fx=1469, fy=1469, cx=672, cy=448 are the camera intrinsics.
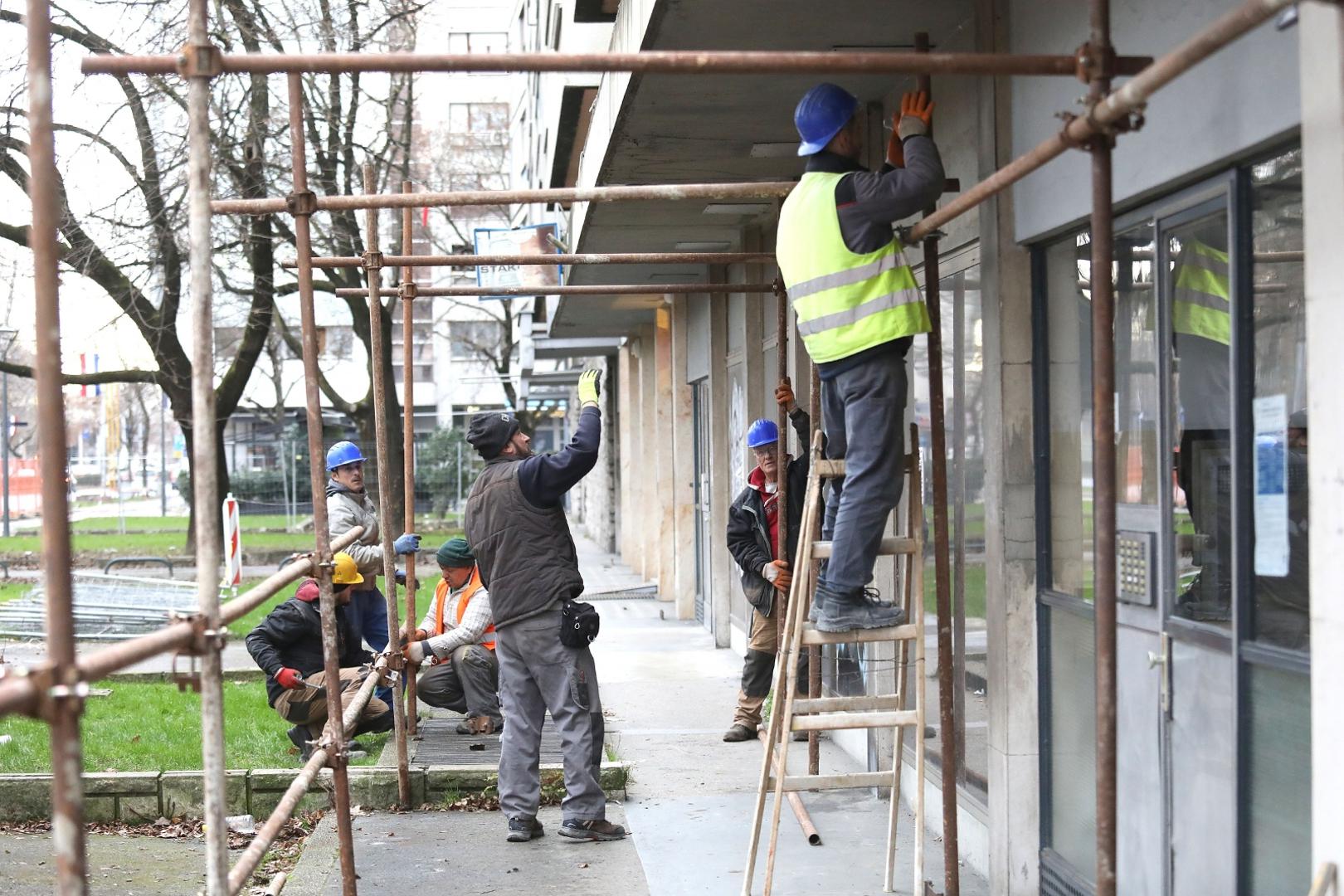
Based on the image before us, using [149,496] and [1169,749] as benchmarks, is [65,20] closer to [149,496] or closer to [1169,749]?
[1169,749]

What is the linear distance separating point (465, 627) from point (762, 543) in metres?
1.76

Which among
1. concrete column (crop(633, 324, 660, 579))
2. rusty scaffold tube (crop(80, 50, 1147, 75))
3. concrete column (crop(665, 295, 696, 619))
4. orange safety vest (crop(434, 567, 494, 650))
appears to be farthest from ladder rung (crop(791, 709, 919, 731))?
concrete column (crop(633, 324, 660, 579))

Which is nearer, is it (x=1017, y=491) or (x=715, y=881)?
(x=1017, y=491)

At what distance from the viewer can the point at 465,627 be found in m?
8.39

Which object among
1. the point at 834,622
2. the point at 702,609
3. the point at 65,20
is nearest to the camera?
the point at 834,622

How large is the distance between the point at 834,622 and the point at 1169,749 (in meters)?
1.13

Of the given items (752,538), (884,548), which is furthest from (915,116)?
(752,538)

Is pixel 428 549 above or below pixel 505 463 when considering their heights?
below

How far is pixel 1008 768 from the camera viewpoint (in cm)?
538

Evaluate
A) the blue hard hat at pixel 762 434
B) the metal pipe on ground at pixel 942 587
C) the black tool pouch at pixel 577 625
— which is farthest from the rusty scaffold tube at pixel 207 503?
the blue hard hat at pixel 762 434

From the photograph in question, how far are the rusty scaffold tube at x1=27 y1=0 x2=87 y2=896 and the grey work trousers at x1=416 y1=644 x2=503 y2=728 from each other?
5961mm

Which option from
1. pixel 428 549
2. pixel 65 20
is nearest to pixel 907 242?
pixel 65 20

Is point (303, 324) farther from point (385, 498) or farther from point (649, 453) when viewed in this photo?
point (649, 453)

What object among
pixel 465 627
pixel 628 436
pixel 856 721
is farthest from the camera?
pixel 628 436
